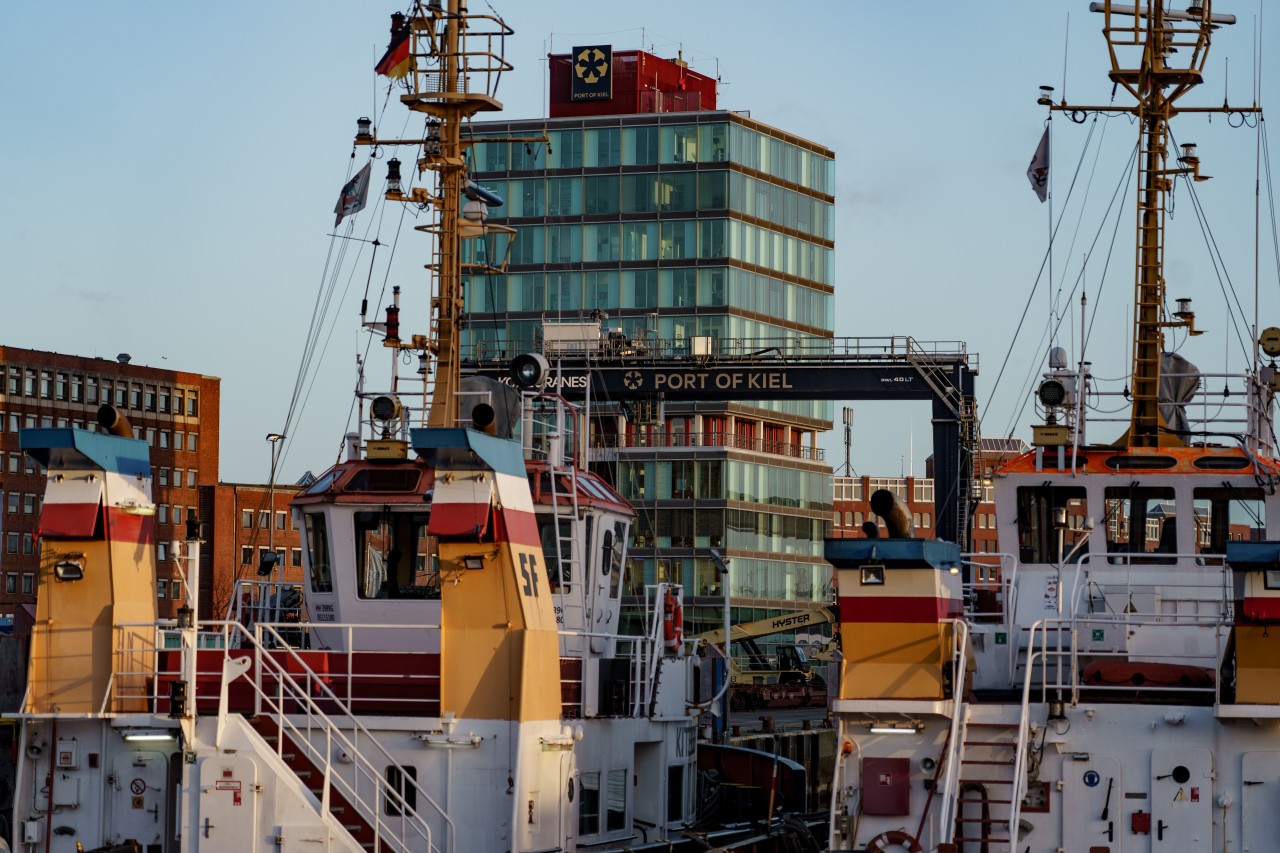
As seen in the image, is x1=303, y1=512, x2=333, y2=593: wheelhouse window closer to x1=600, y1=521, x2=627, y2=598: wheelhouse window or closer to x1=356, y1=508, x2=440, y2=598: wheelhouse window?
x1=356, y1=508, x2=440, y2=598: wheelhouse window

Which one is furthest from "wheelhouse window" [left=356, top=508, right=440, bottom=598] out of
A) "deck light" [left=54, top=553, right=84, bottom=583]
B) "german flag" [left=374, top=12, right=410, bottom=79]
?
"german flag" [left=374, top=12, right=410, bottom=79]

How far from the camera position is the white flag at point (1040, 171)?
40.3 meters

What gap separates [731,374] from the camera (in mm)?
65125

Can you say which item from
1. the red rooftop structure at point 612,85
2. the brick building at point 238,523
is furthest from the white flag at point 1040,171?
the brick building at point 238,523

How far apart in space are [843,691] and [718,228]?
92.1 m

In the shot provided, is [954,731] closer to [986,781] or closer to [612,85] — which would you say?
[986,781]

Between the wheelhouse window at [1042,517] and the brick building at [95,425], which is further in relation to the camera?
the brick building at [95,425]

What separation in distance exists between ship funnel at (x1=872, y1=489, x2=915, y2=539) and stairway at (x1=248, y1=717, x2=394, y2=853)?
7.45 m

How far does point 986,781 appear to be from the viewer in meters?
23.4

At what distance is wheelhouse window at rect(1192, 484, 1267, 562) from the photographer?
93.1 feet

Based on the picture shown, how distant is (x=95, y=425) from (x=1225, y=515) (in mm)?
117459

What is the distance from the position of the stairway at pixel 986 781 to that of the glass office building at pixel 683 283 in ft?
→ 284

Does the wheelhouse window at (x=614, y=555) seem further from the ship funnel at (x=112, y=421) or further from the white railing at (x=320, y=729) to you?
the ship funnel at (x=112, y=421)

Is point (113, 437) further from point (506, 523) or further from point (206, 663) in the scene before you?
point (506, 523)
